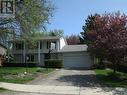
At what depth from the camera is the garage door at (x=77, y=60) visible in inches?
2149

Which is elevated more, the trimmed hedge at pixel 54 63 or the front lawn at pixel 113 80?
Answer: the trimmed hedge at pixel 54 63

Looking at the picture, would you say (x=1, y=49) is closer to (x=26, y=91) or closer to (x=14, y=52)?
(x=14, y=52)

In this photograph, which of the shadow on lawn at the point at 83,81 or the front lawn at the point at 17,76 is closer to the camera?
the shadow on lawn at the point at 83,81

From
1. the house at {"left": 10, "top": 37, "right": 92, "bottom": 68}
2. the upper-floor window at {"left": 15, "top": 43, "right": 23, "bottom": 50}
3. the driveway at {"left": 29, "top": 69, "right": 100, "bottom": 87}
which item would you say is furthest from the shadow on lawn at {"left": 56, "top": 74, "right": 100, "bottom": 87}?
the upper-floor window at {"left": 15, "top": 43, "right": 23, "bottom": 50}

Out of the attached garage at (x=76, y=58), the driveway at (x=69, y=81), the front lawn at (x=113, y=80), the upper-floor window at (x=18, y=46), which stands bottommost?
the front lawn at (x=113, y=80)

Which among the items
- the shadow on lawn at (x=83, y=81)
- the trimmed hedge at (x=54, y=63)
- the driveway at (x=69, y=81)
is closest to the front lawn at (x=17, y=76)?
the driveway at (x=69, y=81)

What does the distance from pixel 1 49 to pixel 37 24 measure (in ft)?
117

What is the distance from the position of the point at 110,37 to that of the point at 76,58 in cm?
2494

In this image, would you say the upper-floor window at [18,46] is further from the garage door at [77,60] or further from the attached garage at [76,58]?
the garage door at [77,60]

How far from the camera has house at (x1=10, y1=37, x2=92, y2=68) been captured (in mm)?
54750

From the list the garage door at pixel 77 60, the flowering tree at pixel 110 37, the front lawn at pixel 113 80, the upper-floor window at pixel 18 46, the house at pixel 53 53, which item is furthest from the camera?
the upper-floor window at pixel 18 46

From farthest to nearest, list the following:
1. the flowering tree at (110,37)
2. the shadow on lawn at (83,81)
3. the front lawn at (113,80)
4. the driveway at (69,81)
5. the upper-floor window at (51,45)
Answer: the upper-floor window at (51,45) → the flowering tree at (110,37) → the front lawn at (113,80) → the driveway at (69,81) → the shadow on lawn at (83,81)

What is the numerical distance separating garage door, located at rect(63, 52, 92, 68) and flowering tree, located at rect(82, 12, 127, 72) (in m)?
21.7

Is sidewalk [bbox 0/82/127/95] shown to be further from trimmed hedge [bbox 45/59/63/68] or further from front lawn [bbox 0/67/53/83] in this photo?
trimmed hedge [bbox 45/59/63/68]
